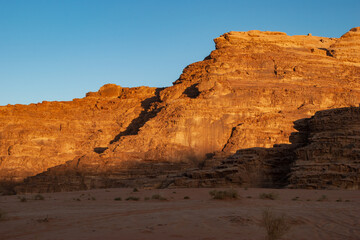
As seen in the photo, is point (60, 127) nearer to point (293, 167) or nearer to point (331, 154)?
point (293, 167)

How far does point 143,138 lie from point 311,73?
26.7 meters

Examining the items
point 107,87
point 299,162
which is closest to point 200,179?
point 299,162

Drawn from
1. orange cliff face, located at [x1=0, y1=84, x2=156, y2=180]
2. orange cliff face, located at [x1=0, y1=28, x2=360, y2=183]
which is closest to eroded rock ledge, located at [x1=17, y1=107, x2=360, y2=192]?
orange cliff face, located at [x1=0, y1=28, x2=360, y2=183]

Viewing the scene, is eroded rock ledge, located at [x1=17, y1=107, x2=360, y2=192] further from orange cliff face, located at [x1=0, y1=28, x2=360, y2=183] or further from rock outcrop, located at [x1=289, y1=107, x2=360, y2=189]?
orange cliff face, located at [x1=0, y1=28, x2=360, y2=183]

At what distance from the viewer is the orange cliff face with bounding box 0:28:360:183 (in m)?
47.2

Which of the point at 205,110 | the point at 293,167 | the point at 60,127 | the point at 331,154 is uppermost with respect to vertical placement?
the point at 205,110

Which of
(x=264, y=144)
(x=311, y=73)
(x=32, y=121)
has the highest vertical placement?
(x=311, y=73)

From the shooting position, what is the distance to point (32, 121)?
63000 millimetres

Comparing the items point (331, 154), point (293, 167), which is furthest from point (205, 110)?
point (331, 154)

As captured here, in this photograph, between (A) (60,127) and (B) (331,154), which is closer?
(B) (331,154)

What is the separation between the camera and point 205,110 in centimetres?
5038

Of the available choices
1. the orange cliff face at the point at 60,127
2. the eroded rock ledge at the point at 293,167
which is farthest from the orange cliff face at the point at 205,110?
the eroded rock ledge at the point at 293,167

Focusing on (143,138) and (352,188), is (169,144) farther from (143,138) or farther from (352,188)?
(352,188)

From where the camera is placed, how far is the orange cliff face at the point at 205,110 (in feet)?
155
